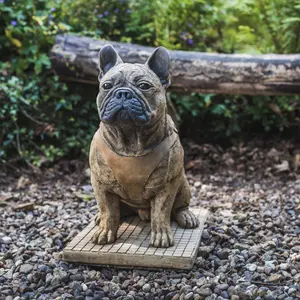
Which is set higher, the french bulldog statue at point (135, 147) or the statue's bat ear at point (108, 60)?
the statue's bat ear at point (108, 60)

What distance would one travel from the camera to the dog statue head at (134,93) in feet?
11.0

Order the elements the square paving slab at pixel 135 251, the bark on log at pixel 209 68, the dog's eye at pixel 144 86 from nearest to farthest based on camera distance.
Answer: the dog's eye at pixel 144 86 < the square paving slab at pixel 135 251 < the bark on log at pixel 209 68

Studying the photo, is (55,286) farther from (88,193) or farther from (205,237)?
(88,193)

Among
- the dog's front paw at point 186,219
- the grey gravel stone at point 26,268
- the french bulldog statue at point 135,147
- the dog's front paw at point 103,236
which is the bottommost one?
the grey gravel stone at point 26,268

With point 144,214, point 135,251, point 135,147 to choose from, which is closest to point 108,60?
point 135,147

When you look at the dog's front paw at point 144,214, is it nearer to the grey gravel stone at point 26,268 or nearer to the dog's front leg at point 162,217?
the dog's front leg at point 162,217

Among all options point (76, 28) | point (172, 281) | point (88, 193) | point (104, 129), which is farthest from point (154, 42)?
point (172, 281)

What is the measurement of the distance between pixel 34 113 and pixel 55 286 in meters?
3.78

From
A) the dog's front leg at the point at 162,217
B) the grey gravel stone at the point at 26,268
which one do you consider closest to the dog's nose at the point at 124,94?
the dog's front leg at the point at 162,217

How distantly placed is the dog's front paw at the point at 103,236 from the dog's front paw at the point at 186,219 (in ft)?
1.91

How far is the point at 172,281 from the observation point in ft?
11.3

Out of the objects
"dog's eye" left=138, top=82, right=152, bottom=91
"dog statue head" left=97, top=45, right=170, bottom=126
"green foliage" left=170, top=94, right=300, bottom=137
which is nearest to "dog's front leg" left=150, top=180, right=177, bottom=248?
"dog statue head" left=97, top=45, right=170, bottom=126

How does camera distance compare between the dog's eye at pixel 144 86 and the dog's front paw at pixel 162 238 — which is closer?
the dog's eye at pixel 144 86

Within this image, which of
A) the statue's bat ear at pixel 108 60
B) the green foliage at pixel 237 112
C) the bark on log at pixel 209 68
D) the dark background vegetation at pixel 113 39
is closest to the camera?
the statue's bat ear at pixel 108 60
